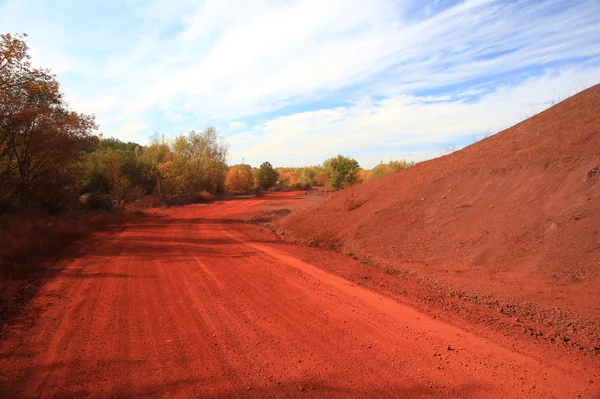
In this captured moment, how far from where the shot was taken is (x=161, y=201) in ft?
89.7

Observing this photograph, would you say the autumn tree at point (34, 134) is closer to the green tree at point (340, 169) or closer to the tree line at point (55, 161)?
the tree line at point (55, 161)

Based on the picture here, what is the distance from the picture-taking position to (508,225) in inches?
328

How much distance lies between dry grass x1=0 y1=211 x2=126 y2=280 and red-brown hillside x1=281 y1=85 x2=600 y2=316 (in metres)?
8.12

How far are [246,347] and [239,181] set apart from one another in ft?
139

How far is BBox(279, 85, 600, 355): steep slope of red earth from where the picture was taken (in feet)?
19.4

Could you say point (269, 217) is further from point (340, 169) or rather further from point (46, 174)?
point (340, 169)

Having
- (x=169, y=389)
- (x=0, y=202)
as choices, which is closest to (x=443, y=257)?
(x=169, y=389)

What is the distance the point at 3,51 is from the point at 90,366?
11.1 metres

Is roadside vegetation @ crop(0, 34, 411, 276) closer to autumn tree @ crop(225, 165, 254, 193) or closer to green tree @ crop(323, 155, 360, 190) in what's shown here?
green tree @ crop(323, 155, 360, 190)

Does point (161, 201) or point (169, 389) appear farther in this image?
point (161, 201)

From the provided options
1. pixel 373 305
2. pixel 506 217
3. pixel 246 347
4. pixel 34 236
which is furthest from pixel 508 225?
pixel 34 236

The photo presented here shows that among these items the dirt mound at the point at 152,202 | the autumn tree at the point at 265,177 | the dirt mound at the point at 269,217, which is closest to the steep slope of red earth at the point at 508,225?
the dirt mound at the point at 269,217

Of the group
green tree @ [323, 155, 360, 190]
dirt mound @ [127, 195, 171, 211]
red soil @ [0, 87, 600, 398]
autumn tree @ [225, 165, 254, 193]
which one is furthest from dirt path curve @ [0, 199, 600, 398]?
autumn tree @ [225, 165, 254, 193]

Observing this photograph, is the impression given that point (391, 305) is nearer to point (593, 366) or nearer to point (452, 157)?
point (593, 366)
